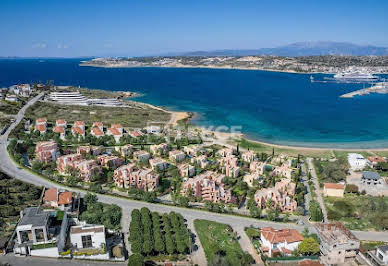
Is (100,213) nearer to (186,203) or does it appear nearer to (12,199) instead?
(186,203)

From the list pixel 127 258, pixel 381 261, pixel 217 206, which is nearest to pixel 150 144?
pixel 217 206

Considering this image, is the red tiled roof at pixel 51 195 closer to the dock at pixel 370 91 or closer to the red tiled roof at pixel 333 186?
the red tiled roof at pixel 333 186

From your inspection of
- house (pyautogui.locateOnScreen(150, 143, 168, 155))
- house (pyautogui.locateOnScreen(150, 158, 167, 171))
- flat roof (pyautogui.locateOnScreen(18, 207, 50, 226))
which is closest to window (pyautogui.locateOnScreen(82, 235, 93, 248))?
flat roof (pyautogui.locateOnScreen(18, 207, 50, 226))

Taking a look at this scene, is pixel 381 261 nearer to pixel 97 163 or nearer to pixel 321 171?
pixel 321 171

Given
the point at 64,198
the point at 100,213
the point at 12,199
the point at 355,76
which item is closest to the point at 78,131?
the point at 12,199

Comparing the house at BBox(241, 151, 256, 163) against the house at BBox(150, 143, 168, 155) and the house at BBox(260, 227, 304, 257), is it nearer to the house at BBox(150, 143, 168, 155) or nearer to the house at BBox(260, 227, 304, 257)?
the house at BBox(150, 143, 168, 155)

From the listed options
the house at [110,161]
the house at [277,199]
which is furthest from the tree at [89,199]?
the house at [277,199]

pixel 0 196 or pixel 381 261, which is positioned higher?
pixel 0 196
